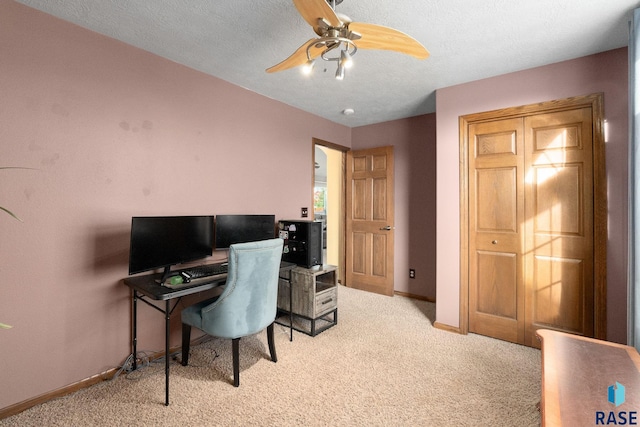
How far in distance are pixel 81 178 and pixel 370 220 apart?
335 centimetres

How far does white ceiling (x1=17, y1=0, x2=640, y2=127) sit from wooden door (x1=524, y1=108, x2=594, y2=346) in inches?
24.6

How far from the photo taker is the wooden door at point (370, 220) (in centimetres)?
419

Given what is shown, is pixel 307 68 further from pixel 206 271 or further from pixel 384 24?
pixel 206 271

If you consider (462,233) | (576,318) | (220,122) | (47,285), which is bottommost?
(576,318)

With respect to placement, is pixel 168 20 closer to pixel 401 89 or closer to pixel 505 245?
pixel 401 89

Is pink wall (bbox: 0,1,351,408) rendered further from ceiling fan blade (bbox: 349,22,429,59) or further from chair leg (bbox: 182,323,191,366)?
ceiling fan blade (bbox: 349,22,429,59)

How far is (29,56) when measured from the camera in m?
1.85

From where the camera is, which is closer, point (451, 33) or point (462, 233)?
point (451, 33)

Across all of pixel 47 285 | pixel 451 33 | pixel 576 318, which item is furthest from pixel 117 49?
pixel 576 318


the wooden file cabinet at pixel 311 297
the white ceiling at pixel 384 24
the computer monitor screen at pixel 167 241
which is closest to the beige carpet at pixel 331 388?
the wooden file cabinet at pixel 311 297

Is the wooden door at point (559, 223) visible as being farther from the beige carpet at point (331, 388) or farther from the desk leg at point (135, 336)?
the desk leg at point (135, 336)

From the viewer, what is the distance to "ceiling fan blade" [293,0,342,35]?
1.34m

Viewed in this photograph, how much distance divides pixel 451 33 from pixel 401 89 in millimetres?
1009

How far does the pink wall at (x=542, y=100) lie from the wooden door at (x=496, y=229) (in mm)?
167
